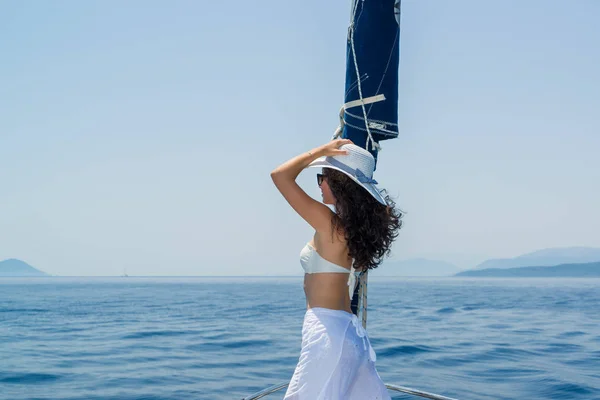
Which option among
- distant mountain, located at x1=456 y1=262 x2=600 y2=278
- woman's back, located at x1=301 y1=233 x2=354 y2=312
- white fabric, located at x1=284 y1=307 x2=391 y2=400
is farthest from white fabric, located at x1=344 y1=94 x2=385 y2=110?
distant mountain, located at x1=456 y1=262 x2=600 y2=278

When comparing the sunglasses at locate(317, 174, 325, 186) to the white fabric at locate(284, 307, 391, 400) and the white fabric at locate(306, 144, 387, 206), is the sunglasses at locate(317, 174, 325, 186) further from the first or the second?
the white fabric at locate(284, 307, 391, 400)

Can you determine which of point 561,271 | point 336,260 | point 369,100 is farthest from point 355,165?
point 561,271

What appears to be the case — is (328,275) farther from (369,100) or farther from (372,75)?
(372,75)

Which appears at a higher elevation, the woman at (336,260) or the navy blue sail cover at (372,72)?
the navy blue sail cover at (372,72)

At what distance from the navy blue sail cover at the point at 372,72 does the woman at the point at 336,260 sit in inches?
18.7

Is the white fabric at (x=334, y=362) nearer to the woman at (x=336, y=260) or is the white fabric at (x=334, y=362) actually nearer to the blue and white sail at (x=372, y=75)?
the woman at (x=336, y=260)

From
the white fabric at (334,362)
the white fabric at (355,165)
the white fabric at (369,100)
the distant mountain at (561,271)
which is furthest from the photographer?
the distant mountain at (561,271)

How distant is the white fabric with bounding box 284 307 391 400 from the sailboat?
520 mm

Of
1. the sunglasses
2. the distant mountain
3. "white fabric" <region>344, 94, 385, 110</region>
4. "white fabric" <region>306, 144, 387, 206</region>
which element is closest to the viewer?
"white fabric" <region>306, 144, 387, 206</region>

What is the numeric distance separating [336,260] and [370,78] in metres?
0.99

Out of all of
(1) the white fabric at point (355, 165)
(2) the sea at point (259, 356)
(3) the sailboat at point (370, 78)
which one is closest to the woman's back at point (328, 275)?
(1) the white fabric at point (355, 165)

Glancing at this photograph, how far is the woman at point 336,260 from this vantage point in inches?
90.4

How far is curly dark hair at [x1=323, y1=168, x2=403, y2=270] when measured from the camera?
2.42 m

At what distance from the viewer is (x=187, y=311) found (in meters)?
32.8
